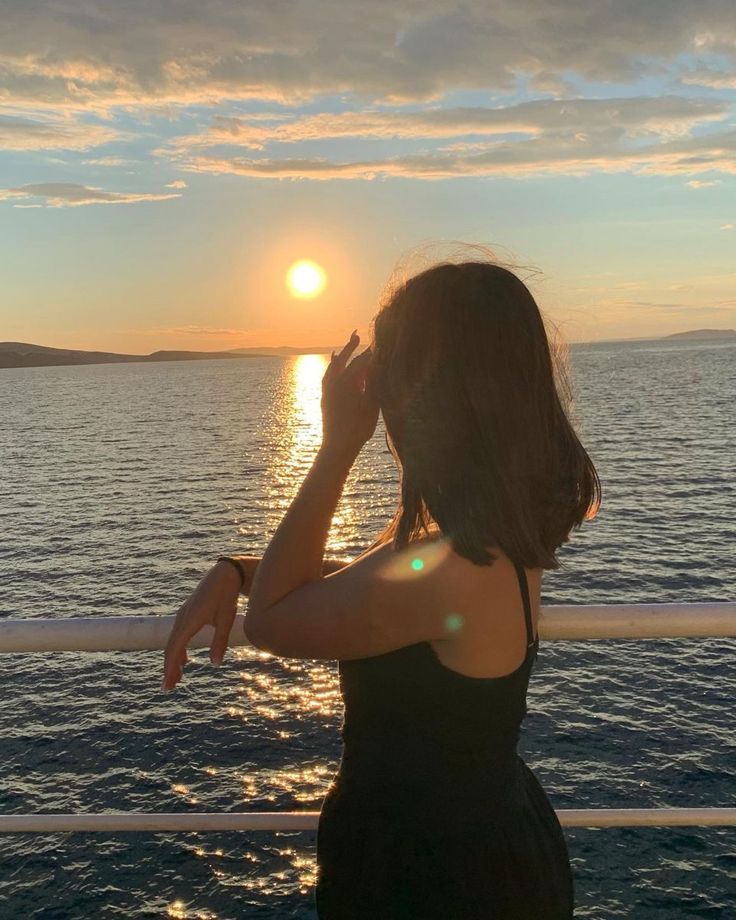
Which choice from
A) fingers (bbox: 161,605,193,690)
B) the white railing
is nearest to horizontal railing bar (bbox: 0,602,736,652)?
the white railing

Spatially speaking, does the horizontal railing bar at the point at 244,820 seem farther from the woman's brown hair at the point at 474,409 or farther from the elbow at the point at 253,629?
the woman's brown hair at the point at 474,409

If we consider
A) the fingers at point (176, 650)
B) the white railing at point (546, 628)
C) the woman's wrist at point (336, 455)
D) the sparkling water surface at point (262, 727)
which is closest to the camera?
the woman's wrist at point (336, 455)

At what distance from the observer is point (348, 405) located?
67.2 inches

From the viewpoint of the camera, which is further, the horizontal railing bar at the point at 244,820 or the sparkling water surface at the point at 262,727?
the sparkling water surface at the point at 262,727

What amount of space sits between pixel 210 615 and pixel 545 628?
823mm

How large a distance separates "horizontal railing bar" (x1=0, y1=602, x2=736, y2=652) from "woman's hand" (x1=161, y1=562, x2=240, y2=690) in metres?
0.07

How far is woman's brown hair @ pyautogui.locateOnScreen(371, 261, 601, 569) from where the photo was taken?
1.56 metres

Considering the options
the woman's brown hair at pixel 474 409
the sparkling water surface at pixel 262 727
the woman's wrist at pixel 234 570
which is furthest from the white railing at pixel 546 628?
the sparkling water surface at pixel 262 727

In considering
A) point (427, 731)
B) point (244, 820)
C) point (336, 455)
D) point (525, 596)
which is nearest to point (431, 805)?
point (427, 731)

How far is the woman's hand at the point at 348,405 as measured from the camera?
1.69 meters

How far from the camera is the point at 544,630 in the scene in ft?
6.89

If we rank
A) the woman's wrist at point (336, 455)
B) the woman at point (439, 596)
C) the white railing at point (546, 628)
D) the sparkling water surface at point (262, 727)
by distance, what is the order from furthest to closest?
1. the sparkling water surface at point (262, 727)
2. the white railing at point (546, 628)
3. the woman's wrist at point (336, 455)
4. the woman at point (439, 596)

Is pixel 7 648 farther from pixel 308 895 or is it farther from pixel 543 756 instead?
pixel 543 756

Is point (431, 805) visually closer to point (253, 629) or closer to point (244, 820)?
point (253, 629)
